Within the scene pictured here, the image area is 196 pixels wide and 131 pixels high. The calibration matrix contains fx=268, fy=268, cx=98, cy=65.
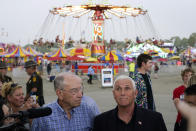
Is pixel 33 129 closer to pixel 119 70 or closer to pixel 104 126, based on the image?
pixel 104 126

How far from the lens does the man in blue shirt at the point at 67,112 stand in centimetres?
257

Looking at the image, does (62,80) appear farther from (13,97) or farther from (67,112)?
(13,97)

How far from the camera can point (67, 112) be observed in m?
2.66

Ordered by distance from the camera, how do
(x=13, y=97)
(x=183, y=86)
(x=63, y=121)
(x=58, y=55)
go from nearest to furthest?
(x=63, y=121)
(x=13, y=97)
(x=183, y=86)
(x=58, y=55)

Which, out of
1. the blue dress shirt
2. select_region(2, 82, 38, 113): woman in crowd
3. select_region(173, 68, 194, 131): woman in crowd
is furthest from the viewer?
select_region(173, 68, 194, 131): woman in crowd

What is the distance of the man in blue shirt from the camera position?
2566 millimetres

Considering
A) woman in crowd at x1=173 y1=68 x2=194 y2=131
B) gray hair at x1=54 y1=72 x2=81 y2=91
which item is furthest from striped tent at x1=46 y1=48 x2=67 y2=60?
gray hair at x1=54 y1=72 x2=81 y2=91

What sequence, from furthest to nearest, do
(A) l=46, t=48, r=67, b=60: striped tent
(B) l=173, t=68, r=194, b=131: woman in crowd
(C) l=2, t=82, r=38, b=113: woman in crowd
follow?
1. (A) l=46, t=48, r=67, b=60: striped tent
2. (B) l=173, t=68, r=194, b=131: woman in crowd
3. (C) l=2, t=82, r=38, b=113: woman in crowd

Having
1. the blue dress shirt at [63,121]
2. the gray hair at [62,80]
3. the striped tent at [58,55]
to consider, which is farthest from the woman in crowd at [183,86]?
the striped tent at [58,55]

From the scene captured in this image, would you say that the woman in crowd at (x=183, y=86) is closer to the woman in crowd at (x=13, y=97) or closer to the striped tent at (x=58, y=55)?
the woman in crowd at (x=13, y=97)

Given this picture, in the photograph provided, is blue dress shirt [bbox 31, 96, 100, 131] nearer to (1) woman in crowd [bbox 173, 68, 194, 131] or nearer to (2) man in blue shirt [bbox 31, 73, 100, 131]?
(2) man in blue shirt [bbox 31, 73, 100, 131]

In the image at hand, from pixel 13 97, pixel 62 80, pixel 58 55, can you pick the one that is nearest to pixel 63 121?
pixel 62 80

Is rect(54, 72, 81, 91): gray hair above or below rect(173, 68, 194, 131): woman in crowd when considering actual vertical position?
above

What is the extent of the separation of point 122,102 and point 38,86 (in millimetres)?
3622
